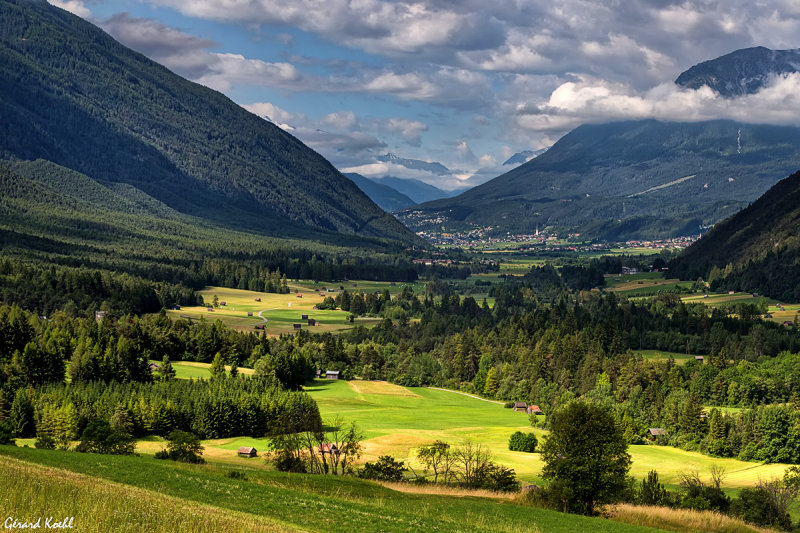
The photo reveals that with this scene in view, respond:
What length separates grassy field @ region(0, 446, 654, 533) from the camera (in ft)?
116

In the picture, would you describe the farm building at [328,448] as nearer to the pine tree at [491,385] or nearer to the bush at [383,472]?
→ the bush at [383,472]

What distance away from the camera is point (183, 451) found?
85.8 meters

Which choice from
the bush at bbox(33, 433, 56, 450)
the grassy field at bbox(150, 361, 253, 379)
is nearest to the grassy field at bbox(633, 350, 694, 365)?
the grassy field at bbox(150, 361, 253, 379)

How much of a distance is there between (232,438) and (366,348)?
78.3 meters

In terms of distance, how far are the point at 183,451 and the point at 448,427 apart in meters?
48.5

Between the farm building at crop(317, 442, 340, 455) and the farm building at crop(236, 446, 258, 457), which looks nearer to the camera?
the farm building at crop(317, 442, 340, 455)

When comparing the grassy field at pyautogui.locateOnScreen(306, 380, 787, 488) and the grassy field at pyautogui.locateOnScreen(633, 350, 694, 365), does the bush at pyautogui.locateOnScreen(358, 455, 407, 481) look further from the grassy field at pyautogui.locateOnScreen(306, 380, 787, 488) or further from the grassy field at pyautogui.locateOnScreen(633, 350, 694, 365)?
the grassy field at pyautogui.locateOnScreen(633, 350, 694, 365)

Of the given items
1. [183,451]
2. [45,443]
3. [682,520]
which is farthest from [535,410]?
[682,520]

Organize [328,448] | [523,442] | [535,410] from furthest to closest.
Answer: [535,410], [523,442], [328,448]

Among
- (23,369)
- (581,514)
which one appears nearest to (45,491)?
(581,514)

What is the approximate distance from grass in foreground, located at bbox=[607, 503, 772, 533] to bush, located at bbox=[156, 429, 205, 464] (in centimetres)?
4015

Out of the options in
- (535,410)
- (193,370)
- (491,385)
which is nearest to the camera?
(535,410)

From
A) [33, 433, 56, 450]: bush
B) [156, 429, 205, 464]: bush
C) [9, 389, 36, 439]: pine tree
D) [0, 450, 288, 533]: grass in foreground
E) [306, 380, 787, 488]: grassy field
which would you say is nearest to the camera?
[0, 450, 288, 533]: grass in foreground

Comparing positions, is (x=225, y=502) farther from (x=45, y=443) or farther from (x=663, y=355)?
(x=663, y=355)
